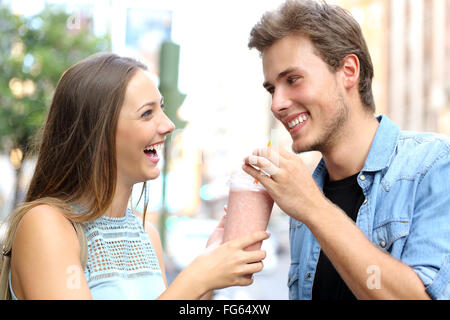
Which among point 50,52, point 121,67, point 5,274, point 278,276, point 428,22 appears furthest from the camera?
point 428,22

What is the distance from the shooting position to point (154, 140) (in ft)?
7.34

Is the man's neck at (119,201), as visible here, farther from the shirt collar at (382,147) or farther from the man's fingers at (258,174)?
the shirt collar at (382,147)

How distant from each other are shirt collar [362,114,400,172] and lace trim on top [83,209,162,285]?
3.66 feet

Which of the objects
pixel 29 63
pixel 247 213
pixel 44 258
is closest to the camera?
pixel 44 258

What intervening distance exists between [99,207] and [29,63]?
12064 millimetres

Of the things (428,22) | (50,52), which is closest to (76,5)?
(50,52)

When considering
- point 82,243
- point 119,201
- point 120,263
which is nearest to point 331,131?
point 119,201

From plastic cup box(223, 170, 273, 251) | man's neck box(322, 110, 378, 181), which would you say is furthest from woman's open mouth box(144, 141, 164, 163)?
man's neck box(322, 110, 378, 181)

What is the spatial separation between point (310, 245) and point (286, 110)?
0.71 m

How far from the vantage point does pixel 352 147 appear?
2.47 m

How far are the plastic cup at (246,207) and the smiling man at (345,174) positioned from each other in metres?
0.13

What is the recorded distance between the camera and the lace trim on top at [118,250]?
1.97m

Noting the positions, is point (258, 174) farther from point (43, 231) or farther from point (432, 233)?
point (43, 231)

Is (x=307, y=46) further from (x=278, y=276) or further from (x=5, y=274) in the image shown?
(x=278, y=276)
